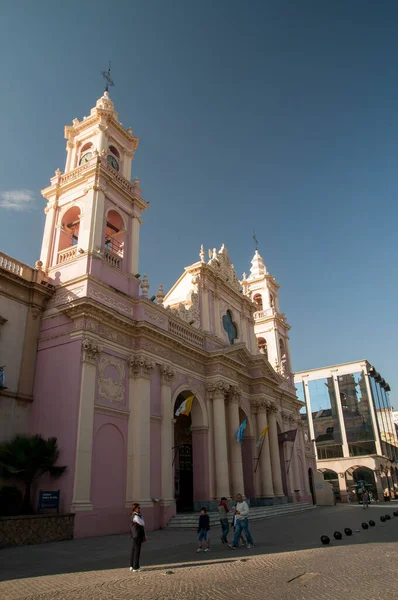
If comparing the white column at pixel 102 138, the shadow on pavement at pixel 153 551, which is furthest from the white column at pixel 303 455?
the white column at pixel 102 138

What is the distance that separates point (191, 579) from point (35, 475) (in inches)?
431

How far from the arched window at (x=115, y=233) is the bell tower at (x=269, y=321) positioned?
58.7 ft

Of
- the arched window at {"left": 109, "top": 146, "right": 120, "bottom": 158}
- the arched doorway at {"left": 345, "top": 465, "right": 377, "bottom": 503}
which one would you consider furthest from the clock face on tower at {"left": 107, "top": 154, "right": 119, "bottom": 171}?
the arched doorway at {"left": 345, "top": 465, "right": 377, "bottom": 503}

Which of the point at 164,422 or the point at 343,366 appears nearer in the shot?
the point at 164,422

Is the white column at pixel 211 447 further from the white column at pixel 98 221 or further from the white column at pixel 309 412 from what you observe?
the white column at pixel 309 412

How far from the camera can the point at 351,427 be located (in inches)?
2453

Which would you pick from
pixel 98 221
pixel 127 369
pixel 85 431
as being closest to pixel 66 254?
pixel 98 221

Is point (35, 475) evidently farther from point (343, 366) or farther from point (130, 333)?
point (343, 366)

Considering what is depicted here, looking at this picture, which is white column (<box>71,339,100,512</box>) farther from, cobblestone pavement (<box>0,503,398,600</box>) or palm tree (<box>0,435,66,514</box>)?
cobblestone pavement (<box>0,503,398,600</box>)

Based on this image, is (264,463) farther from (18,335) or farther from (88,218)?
(88,218)

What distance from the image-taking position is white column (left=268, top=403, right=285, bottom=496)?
31642mm

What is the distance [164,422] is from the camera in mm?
22578

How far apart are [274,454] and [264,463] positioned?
73.2 inches

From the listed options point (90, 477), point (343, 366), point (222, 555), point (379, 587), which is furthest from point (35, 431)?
point (343, 366)
